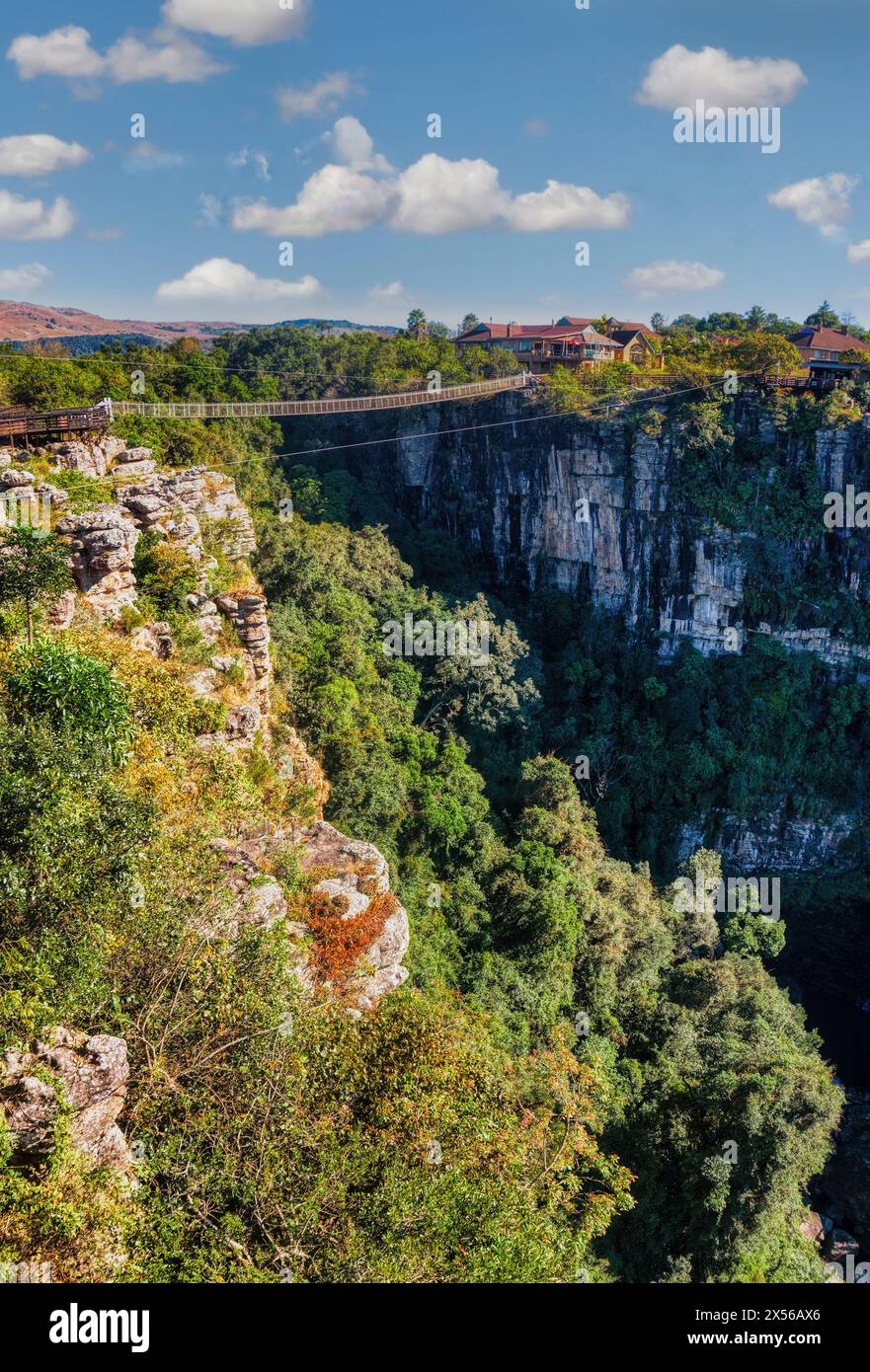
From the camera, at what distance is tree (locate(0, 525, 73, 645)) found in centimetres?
1310

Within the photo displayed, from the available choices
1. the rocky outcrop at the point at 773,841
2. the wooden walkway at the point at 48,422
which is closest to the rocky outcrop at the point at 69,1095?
the wooden walkway at the point at 48,422

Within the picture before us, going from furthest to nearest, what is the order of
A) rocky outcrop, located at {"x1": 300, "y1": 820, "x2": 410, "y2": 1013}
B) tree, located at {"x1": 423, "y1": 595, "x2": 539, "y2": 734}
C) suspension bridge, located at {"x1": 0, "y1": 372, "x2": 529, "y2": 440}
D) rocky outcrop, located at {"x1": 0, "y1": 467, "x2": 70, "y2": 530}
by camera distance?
tree, located at {"x1": 423, "y1": 595, "x2": 539, "y2": 734}, suspension bridge, located at {"x1": 0, "y1": 372, "x2": 529, "y2": 440}, rocky outcrop, located at {"x1": 0, "y1": 467, "x2": 70, "y2": 530}, rocky outcrop, located at {"x1": 300, "y1": 820, "x2": 410, "y2": 1013}

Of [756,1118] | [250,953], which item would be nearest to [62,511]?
[250,953]

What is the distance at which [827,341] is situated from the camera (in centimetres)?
3875

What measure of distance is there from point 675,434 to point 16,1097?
29.2 meters

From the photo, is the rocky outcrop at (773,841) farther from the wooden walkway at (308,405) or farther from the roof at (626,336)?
the roof at (626,336)

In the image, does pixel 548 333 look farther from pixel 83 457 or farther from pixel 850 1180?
pixel 850 1180

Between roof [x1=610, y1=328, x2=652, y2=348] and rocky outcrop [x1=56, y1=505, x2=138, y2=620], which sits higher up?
roof [x1=610, y1=328, x2=652, y2=348]

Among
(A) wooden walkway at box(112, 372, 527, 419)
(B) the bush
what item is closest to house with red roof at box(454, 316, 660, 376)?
(A) wooden walkway at box(112, 372, 527, 419)

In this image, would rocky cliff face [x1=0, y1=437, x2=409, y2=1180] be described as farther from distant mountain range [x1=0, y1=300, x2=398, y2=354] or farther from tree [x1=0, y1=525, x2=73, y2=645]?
distant mountain range [x1=0, y1=300, x2=398, y2=354]

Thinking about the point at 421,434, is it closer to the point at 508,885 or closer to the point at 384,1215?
the point at 508,885

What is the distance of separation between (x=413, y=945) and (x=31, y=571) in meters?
9.47

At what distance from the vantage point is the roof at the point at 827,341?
1501 inches

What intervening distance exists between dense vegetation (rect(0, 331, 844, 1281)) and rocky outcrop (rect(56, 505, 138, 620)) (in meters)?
0.89
